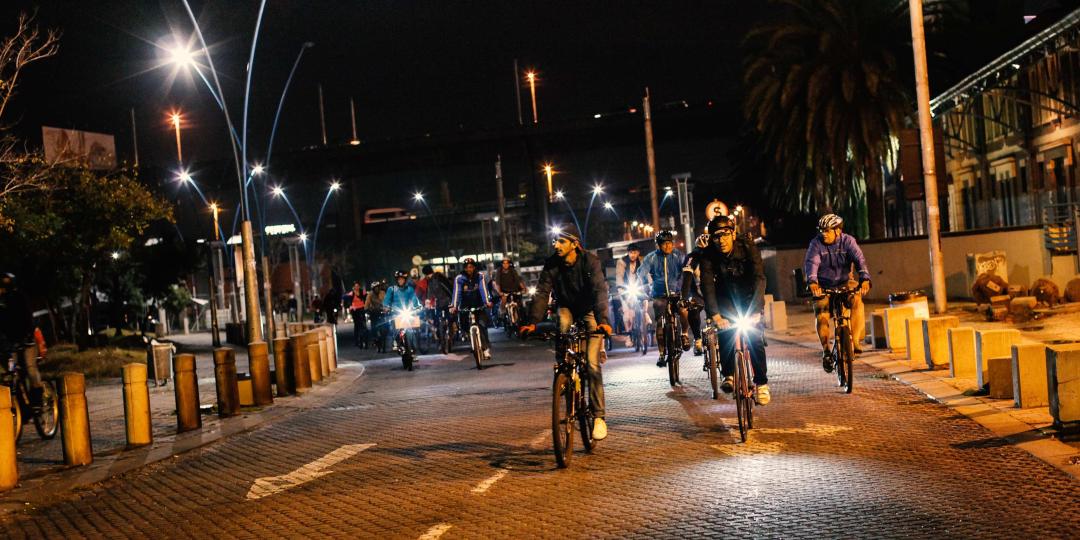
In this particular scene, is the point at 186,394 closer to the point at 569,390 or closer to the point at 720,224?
the point at 569,390

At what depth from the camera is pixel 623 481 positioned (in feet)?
29.0

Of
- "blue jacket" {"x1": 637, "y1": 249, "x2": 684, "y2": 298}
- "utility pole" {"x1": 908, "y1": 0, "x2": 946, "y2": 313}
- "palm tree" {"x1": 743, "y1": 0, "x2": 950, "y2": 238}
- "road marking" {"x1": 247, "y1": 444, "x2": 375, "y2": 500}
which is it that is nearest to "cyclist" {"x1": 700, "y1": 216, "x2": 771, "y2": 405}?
"road marking" {"x1": 247, "y1": 444, "x2": 375, "y2": 500}

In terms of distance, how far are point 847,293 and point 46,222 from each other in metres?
22.2

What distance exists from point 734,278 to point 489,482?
3525 millimetres

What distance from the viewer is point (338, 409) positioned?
16.5 meters

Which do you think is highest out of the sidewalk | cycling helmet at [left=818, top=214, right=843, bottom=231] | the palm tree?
the palm tree

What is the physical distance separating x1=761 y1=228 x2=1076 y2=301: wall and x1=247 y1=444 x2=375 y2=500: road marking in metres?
21.9

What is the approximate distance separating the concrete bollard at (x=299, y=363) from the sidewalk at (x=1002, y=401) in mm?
8409

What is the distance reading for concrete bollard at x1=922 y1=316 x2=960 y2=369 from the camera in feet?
50.6

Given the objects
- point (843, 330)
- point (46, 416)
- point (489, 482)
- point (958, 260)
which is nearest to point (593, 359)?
point (489, 482)

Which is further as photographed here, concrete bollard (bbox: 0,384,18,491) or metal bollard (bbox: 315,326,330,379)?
metal bollard (bbox: 315,326,330,379)

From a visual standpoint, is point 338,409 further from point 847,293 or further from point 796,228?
point 796,228

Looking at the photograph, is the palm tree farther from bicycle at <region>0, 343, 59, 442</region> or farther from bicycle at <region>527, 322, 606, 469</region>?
bicycle at <region>527, 322, 606, 469</region>

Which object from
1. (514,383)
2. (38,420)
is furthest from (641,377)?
(38,420)
